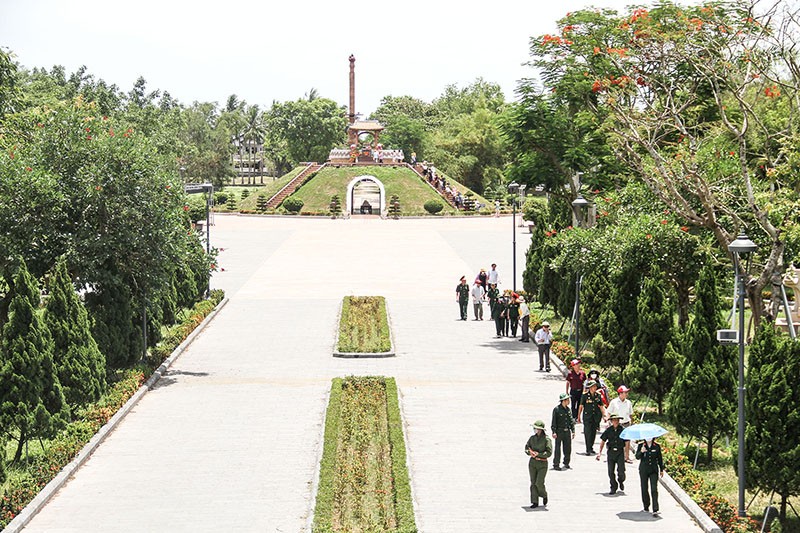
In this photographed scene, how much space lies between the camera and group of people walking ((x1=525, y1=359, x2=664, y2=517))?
48.4ft

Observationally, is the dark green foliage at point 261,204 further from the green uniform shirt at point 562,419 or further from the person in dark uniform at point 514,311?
the green uniform shirt at point 562,419

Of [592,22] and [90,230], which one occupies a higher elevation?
[592,22]

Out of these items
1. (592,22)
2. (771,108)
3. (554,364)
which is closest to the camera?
(554,364)

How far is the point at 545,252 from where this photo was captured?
32062 millimetres

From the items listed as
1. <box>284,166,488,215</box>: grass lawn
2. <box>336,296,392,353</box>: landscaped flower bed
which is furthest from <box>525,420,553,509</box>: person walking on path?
<box>284,166,488,215</box>: grass lawn

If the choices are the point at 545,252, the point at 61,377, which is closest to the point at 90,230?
the point at 61,377

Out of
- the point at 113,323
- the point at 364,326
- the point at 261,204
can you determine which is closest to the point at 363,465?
the point at 113,323

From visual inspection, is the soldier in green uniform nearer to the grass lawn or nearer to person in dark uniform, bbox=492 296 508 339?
person in dark uniform, bbox=492 296 508 339

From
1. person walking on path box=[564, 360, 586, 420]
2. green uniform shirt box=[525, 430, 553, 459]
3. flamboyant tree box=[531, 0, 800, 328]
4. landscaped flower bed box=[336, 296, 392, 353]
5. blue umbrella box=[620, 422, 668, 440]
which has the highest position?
flamboyant tree box=[531, 0, 800, 328]

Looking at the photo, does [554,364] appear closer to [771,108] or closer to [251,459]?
[251,459]

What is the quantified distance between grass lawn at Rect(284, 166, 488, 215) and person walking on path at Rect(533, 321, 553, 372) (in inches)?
2058

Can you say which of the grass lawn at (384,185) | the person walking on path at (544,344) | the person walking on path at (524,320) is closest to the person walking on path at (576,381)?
the person walking on path at (544,344)

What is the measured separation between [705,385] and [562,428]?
8.56 ft

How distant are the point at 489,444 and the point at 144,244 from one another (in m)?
9.52
